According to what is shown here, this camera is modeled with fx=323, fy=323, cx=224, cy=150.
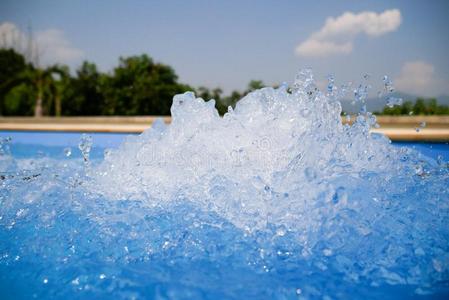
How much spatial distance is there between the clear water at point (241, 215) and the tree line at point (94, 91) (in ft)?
56.6

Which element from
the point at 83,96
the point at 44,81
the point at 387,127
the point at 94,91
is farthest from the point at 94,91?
the point at 387,127

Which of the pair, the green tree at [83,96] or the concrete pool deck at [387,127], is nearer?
the concrete pool deck at [387,127]

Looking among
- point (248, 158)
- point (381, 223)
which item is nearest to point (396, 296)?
point (381, 223)

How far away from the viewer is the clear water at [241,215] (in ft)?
6.43

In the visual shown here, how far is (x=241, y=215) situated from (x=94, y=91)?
2174 cm

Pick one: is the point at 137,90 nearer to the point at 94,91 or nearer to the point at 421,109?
the point at 94,91

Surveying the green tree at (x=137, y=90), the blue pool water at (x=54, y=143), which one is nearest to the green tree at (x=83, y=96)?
the green tree at (x=137, y=90)

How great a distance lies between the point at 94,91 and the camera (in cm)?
2181

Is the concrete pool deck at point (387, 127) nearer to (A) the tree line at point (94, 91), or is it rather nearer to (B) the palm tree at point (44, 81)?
(B) the palm tree at point (44, 81)

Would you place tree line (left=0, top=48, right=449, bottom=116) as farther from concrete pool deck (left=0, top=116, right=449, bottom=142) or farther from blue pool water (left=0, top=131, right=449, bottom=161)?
blue pool water (left=0, top=131, right=449, bottom=161)

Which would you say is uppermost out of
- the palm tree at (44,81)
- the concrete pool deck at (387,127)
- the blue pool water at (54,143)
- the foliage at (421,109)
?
the palm tree at (44,81)

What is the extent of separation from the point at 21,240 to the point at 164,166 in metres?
1.30

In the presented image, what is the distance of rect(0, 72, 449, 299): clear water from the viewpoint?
6.43ft

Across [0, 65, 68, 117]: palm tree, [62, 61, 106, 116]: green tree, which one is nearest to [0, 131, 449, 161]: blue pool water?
[0, 65, 68, 117]: palm tree
